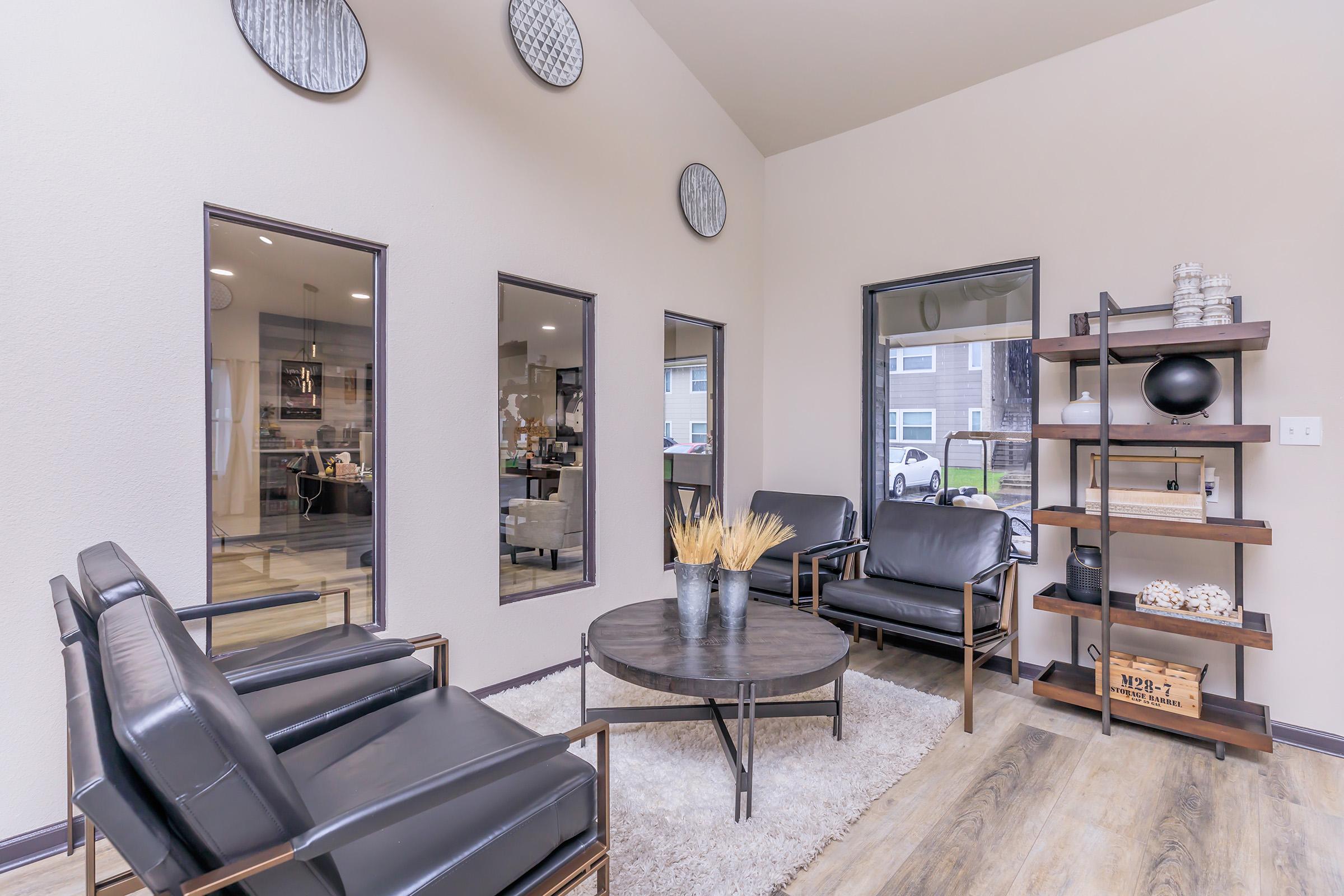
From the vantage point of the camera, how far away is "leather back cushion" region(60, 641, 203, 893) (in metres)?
0.88

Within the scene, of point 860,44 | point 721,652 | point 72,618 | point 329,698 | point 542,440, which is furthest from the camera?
point 860,44

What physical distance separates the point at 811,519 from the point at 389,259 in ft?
9.20

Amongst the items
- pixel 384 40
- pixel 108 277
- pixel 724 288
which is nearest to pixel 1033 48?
pixel 724 288

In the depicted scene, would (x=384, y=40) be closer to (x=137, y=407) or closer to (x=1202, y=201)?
(x=137, y=407)

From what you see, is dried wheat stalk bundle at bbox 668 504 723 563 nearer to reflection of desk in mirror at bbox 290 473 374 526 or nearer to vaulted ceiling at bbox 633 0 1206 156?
reflection of desk in mirror at bbox 290 473 374 526

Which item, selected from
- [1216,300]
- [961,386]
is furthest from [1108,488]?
[961,386]

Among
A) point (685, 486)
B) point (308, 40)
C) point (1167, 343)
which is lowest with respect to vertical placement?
point (685, 486)

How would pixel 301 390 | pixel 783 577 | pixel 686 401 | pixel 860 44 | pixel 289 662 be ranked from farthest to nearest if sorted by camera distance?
pixel 686 401 < pixel 783 577 < pixel 860 44 < pixel 301 390 < pixel 289 662

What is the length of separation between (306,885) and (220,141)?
2.33 metres

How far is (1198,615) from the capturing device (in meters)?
2.63

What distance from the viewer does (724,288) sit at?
430 cm

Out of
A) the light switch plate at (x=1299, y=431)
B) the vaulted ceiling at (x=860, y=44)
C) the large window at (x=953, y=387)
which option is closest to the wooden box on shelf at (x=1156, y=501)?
the light switch plate at (x=1299, y=431)

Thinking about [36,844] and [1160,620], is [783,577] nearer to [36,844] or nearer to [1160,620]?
[1160,620]

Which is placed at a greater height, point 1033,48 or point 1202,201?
point 1033,48
